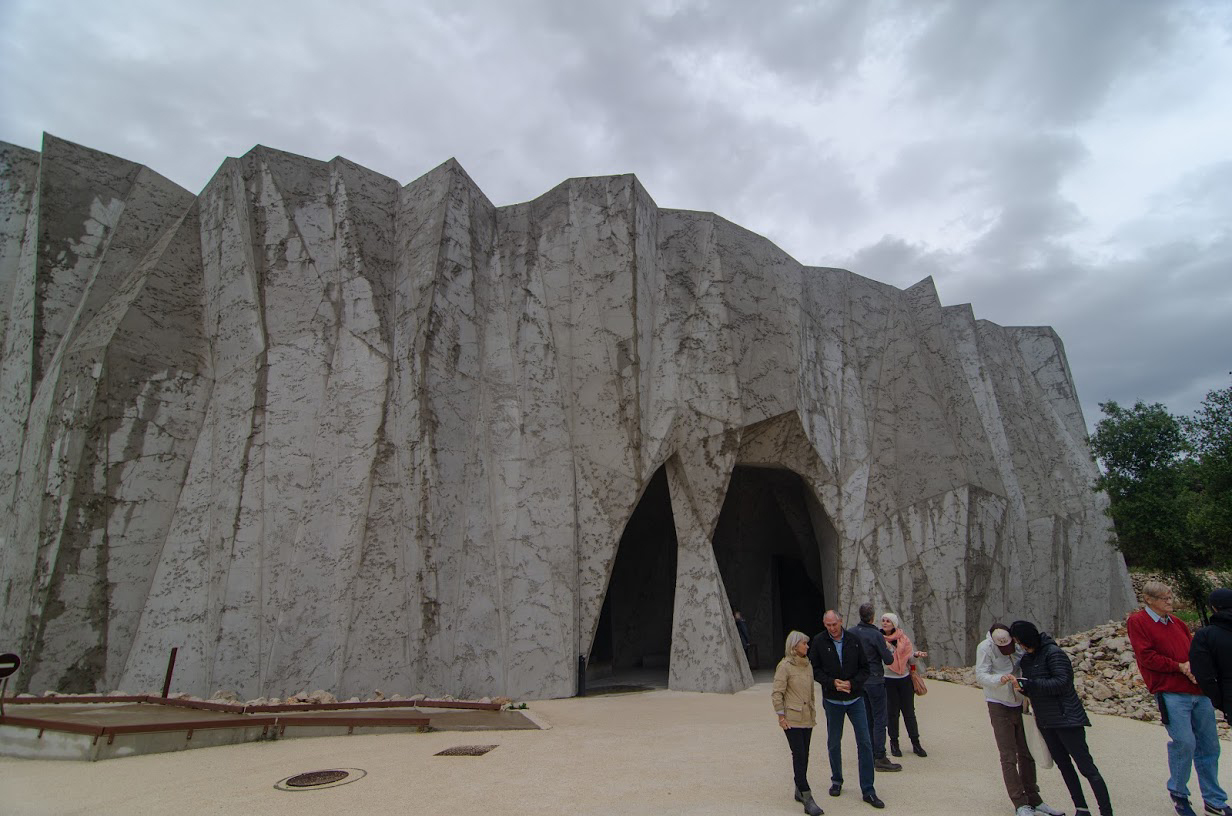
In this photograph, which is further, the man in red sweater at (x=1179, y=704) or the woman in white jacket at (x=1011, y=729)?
the woman in white jacket at (x=1011, y=729)

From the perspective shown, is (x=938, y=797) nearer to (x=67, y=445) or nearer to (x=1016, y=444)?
(x=67, y=445)

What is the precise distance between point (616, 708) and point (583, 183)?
9513 mm

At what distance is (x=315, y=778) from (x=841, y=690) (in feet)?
13.4

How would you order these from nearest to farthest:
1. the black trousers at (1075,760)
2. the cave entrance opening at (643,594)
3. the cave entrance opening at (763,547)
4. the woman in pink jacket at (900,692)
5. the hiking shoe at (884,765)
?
the black trousers at (1075,760)
the hiking shoe at (884,765)
the woman in pink jacket at (900,692)
the cave entrance opening at (643,594)
the cave entrance opening at (763,547)

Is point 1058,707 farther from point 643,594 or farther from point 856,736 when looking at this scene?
point 643,594

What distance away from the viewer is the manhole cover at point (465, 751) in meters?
6.41

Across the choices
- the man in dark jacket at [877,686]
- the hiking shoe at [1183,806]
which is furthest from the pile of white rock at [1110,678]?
the man in dark jacket at [877,686]

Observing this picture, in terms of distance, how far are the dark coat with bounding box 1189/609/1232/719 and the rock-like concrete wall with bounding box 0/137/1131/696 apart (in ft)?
26.9

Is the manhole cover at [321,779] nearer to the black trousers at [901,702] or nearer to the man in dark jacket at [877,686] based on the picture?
the man in dark jacket at [877,686]

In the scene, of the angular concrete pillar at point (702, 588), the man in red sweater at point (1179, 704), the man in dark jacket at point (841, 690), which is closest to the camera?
the man in red sweater at point (1179, 704)

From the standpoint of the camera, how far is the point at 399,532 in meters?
10.7

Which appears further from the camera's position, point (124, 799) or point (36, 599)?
point (36, 599)

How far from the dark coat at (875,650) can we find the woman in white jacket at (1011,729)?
3.70ft

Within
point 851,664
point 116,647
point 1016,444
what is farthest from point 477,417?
point 1016,444
